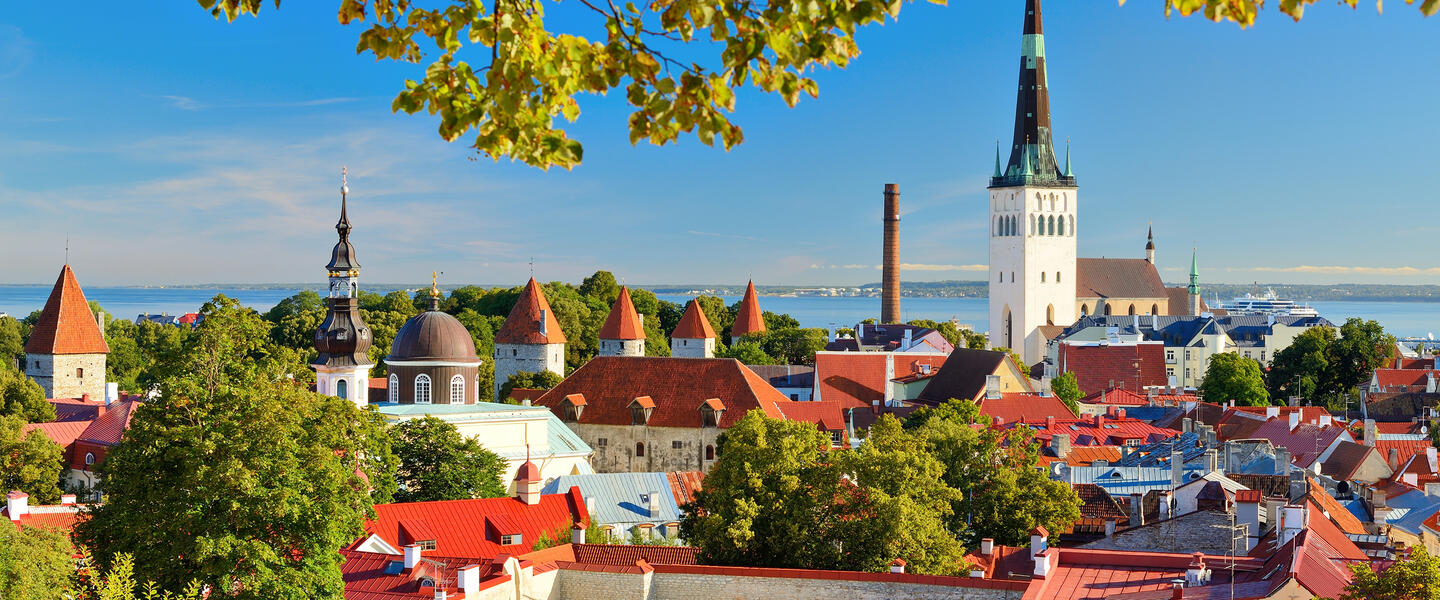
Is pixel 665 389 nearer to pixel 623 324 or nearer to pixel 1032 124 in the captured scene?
pixel 623 324

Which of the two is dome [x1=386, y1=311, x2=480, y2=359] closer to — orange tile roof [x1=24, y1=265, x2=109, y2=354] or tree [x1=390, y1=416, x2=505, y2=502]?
tree [x1=390, y1=416, x2=505, y2=502]

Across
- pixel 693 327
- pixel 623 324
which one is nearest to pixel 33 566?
pixel 623 324

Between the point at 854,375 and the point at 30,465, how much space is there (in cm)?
3129

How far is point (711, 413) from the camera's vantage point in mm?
45625

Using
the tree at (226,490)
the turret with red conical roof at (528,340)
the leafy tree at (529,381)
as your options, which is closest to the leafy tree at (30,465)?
the tree at (226,490)

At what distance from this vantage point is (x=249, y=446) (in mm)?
19594

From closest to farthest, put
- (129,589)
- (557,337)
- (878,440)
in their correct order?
(129,589) < (878,440) < (557,337)

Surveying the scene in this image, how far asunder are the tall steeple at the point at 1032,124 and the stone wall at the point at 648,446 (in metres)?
63.9

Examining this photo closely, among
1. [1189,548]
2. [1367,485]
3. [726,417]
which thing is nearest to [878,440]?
[1189,548]

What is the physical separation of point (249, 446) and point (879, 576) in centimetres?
880

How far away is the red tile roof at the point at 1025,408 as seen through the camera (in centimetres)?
5131

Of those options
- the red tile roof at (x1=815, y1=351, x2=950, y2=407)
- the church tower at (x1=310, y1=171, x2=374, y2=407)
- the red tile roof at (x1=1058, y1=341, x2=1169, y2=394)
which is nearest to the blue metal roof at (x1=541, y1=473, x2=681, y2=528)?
the church tower at (x1=310, y1=171, x2=374, y2=407)

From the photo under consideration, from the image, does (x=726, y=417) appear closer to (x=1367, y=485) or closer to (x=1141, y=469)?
(x=1141, y=469)

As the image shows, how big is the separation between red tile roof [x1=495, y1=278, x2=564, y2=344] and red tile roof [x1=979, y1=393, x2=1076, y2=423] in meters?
18.4
